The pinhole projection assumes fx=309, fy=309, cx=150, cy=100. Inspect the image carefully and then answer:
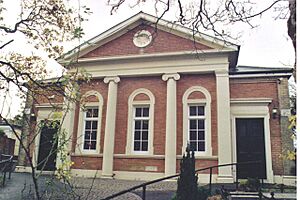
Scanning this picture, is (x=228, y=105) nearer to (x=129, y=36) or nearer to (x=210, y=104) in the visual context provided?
(x=210, y=104)

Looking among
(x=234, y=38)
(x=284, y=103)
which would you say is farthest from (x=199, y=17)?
(x=284, y=103)

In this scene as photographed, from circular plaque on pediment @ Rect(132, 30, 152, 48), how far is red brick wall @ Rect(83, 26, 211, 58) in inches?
7.1

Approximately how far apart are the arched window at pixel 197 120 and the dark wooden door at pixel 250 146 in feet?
4.48

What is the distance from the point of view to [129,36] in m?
15.3

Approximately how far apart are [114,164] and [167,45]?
6.02 meters

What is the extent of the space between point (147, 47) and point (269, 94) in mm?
5890

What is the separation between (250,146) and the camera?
43.1ft

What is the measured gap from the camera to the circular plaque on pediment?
48.6ft

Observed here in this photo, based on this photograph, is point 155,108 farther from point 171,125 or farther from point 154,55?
point 154,55

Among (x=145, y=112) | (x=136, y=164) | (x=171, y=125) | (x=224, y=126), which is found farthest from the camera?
(x=145, y=112)

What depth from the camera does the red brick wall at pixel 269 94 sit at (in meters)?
12.6

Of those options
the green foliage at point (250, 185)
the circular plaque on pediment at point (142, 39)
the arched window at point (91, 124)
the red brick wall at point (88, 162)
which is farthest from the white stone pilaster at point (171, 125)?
the arched window at point (91, 124)

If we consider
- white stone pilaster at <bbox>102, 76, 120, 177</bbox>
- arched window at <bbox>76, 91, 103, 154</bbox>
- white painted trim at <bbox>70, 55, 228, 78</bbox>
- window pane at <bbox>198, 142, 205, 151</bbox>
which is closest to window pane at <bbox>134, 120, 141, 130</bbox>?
white stone pilaster at <bbox>102, 76, 120, 177</bbox>

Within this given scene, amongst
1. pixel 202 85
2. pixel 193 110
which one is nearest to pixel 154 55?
pixel 202 85
